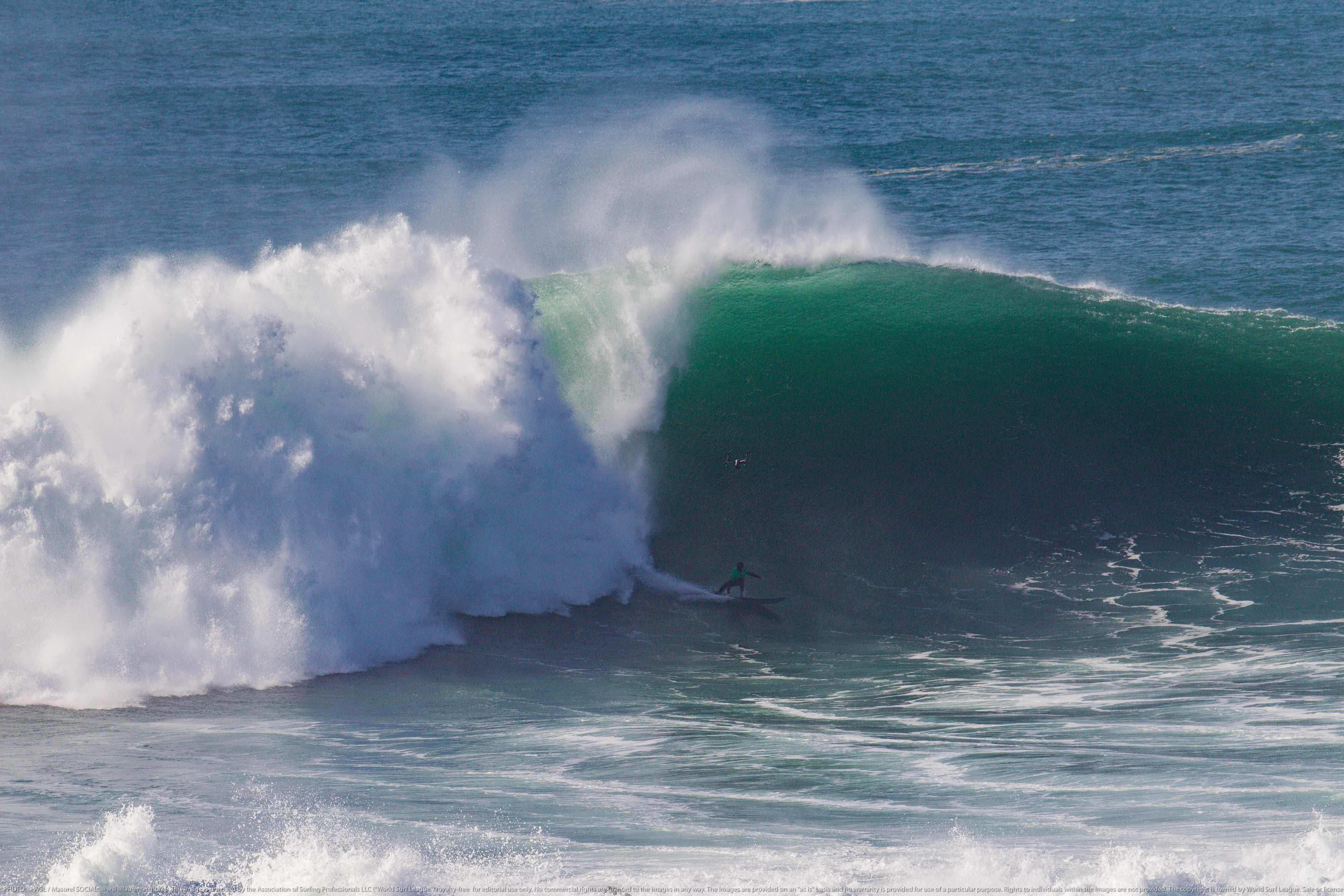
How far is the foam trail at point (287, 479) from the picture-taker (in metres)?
Answer: 13.4

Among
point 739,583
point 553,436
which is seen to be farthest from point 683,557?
point 553,436

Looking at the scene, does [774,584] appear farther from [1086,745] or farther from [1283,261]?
[1283,261]

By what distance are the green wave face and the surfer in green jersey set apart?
58cm

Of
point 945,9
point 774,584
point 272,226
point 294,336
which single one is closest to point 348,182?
point 272,226

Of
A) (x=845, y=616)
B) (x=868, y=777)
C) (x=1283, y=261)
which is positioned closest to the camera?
(x=868, y=777)

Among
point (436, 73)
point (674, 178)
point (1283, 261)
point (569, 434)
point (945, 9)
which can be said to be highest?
point (945, 9)

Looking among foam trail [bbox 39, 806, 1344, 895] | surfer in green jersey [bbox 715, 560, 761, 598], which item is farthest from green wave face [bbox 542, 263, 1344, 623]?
foam trail [bbox 39, 806, 1344, 895]

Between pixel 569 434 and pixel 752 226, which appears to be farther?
pixel 752 226

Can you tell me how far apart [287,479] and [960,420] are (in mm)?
9496

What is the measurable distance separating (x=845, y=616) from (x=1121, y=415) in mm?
6382

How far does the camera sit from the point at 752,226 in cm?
2572

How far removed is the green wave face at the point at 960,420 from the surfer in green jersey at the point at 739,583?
22.8 inches

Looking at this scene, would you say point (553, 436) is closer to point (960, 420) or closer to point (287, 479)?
point (287, 479)

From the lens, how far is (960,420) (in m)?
19.3
